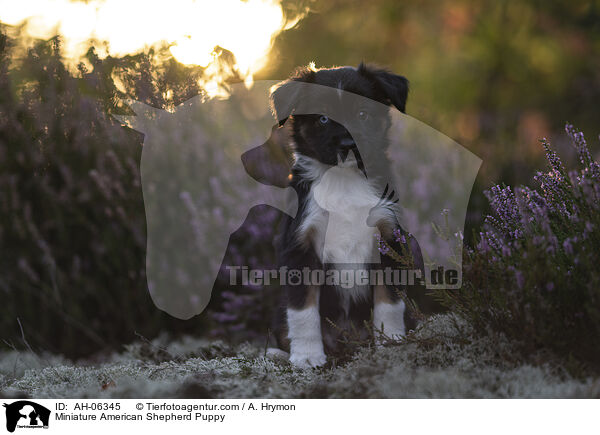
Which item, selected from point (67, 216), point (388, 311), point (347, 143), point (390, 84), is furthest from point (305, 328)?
point (67, 216)

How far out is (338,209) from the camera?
347 centimetres

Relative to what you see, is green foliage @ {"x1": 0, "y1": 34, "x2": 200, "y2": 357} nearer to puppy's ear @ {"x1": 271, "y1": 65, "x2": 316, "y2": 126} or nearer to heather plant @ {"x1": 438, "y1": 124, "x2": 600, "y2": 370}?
puppy's ear @ {"x1": 271, "y1": 65, "x2": 316, "y2": 126}

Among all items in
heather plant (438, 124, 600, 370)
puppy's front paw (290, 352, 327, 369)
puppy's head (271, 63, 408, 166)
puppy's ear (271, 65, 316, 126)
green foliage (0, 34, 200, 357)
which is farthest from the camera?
green foliage (0, 34, 200, 357)

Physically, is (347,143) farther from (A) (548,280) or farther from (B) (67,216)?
(B) (67,216)

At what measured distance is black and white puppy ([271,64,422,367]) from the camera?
3318 millimetres

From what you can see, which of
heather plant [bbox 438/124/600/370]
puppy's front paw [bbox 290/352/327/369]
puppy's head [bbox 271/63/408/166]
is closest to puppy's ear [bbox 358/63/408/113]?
puppy's head [bbox 271/63/408/166]

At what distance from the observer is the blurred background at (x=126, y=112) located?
421cm

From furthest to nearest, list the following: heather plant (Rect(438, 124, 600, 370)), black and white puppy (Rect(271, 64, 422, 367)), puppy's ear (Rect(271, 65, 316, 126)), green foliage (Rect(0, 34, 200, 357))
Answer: green foliage (Rect(0, 34, 200, 357)) < puppy's ear (Rect(271, 65, 316, 126)) < black and white puppy (Rect(271, 64, 422, 367)) < heather plant (Rect(438, 124, 600, 370))

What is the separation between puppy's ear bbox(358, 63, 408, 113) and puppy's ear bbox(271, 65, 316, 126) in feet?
1.23

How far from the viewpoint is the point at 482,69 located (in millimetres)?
5547

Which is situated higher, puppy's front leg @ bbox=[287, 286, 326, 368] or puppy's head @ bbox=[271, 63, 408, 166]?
puppy's head @ bbox=[271, 63, 408, 166]
